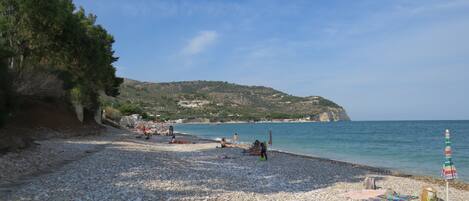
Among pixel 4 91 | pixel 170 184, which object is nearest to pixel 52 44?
pixel 4 91

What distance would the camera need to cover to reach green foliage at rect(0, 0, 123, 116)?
28172 mm

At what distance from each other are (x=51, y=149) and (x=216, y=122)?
171 m

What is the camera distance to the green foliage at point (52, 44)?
2817cm

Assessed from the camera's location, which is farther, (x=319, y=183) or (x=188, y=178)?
(x=319, y=183)

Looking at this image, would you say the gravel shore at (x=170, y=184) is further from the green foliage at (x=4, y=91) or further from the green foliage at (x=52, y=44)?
the green foliage at (x=52, y=44)

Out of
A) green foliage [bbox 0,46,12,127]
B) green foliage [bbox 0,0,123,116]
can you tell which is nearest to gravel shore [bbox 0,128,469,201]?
green foliage [bbox 0,46,12,127]

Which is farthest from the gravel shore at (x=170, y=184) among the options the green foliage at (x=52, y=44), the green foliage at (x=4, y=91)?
the green foliage at (x=52, y=44)

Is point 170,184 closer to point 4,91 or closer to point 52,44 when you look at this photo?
point 4,91

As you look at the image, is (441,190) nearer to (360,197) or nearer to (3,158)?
(360,197)

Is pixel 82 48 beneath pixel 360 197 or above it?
above

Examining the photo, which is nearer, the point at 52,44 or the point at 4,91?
the point at 4,91

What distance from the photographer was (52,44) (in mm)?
31812

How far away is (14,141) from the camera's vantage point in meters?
18.3

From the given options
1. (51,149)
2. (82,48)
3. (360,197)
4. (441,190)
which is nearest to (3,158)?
(51,149)
